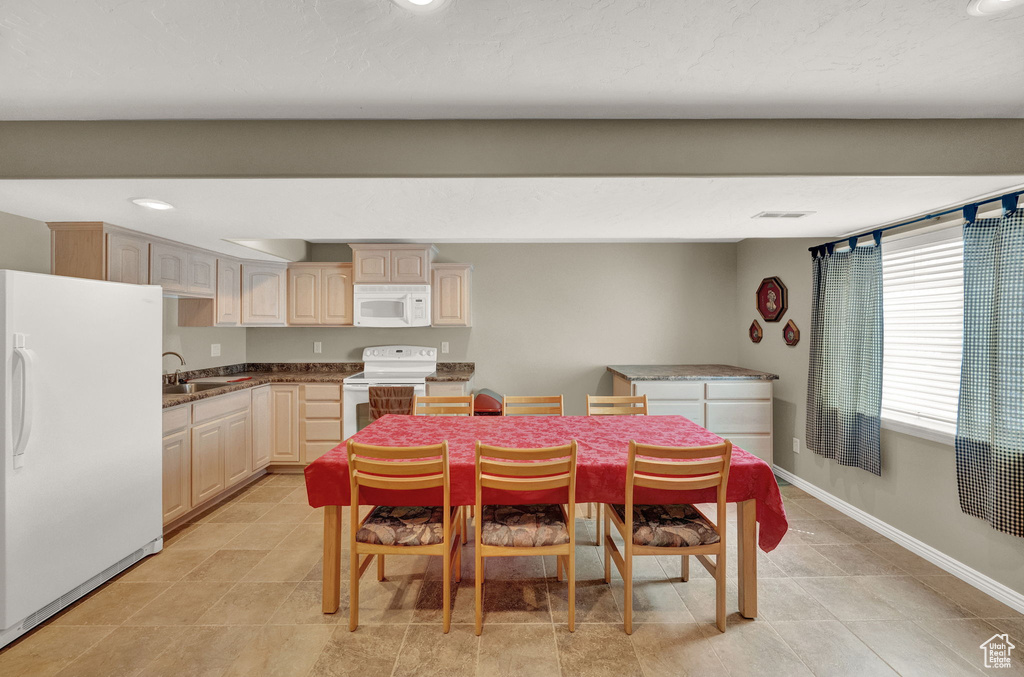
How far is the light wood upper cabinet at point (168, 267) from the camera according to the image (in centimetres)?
314

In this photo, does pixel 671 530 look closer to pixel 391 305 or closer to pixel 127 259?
pixel 391 305

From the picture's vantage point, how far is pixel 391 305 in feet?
14.6

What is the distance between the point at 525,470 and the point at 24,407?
2.22 m

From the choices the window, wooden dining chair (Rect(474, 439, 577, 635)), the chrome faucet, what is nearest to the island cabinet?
the window

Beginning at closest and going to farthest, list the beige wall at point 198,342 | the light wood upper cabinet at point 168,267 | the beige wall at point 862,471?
the beige wall at point 862,471
the light wood upper cabinet at point 168,267
the beige wall at point 198,342

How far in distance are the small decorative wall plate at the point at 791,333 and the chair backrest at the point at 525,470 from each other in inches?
118

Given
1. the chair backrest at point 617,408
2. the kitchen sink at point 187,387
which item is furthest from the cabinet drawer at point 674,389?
the kitchen sink at point 187,387

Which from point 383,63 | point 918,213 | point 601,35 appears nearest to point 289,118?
point 383,63

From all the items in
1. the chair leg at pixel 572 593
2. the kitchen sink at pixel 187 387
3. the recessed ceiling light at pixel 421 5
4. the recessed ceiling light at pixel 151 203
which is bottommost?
the chair leg at pixel 572 593

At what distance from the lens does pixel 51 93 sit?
1.70m

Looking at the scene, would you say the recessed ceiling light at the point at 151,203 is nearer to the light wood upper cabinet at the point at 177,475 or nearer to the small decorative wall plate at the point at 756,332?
the light wood upper cabinet at the point at 177,475

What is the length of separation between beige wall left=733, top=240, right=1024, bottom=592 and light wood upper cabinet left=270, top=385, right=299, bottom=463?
4602 mm

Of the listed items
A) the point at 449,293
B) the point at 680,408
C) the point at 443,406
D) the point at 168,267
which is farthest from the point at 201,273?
the point at 680,408

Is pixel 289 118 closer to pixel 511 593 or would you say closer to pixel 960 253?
pixel 511 593
